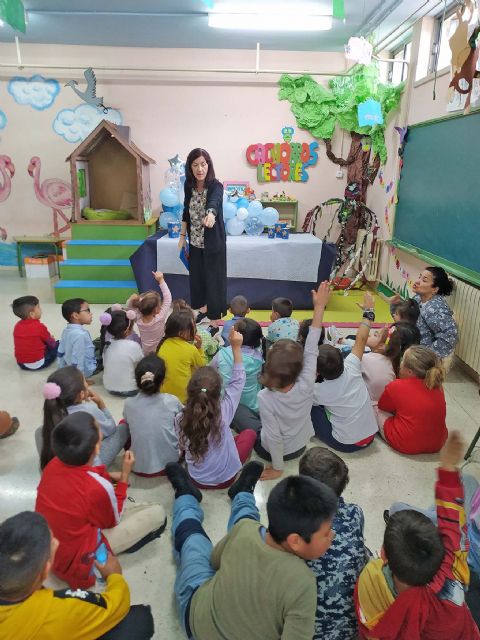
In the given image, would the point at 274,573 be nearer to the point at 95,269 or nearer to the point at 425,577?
the point at 425,577

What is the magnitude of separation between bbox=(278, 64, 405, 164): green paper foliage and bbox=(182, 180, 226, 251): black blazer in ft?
8.68

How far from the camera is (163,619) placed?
157 centimetres

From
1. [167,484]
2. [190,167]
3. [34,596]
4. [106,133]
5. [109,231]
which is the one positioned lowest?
[167,484]

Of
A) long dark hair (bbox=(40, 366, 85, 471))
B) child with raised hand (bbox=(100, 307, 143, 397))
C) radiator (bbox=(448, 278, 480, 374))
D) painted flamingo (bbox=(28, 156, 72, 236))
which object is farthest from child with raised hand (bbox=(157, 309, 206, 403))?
painted flamingo (bbox=(28, 156, 72, 236))

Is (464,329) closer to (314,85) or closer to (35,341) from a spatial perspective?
(35,341)

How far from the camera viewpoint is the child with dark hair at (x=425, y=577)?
1.18 metres

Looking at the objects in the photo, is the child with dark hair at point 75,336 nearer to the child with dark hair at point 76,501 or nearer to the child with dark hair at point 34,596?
the child with dark hair at point 76,501

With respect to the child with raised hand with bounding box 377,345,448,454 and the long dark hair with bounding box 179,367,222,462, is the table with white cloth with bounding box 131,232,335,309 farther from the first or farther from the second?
the long dark hair with bounding box 179,367,222,462

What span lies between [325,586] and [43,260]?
5.47m

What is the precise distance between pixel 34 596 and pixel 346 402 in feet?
5.49

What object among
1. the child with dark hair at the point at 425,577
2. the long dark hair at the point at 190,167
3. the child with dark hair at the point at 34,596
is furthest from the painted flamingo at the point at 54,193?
the child with dark hair at the point at 425,577

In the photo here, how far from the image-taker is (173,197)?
5.41 m

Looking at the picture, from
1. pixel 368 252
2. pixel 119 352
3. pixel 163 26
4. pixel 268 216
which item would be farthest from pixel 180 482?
pixel 163 26

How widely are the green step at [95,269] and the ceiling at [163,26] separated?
2.38 meters
